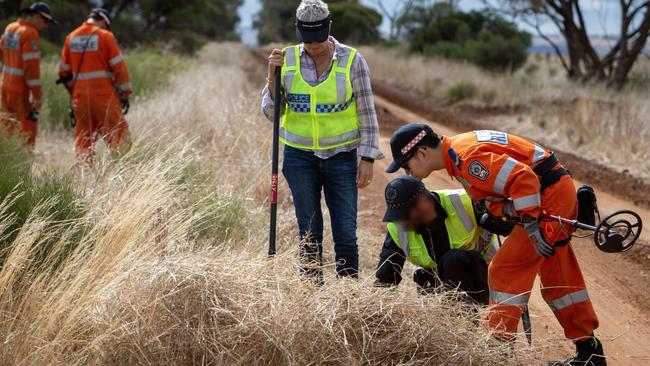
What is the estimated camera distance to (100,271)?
401cm

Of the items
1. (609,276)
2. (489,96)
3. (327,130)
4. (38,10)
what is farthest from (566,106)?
(327,130)

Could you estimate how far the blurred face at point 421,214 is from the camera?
4488 mm

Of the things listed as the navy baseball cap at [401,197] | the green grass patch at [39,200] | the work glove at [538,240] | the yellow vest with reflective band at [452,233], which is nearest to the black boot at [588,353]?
the work glove at [538,240]

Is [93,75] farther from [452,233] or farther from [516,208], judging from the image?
[516,208]

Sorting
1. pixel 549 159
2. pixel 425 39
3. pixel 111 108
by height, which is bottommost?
pixel 425 39

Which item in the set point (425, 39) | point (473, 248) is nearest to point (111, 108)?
point (473, 248)

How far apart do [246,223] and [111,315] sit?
2.25 metres

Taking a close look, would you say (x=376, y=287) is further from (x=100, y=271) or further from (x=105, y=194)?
(x=105, y=194)

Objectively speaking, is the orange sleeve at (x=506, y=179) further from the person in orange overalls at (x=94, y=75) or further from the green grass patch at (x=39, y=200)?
the person in orange overalls at (x=94, y=75)

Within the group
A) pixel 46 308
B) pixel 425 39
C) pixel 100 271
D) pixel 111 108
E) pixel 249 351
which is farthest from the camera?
pixel 425 39

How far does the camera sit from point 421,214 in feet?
14.8

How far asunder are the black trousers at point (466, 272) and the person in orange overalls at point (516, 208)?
0.21 m

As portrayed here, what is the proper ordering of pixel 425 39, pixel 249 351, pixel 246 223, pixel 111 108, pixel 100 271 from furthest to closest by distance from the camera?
pixel 425 39, pixel 111 108, pixel 246 223, pixel 100 271, pixel 249 351

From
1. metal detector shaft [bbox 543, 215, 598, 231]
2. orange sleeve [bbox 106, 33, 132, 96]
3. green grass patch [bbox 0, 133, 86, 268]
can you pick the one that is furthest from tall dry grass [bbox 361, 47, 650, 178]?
green grass patch [bbox 0, 133, 86, 268]
